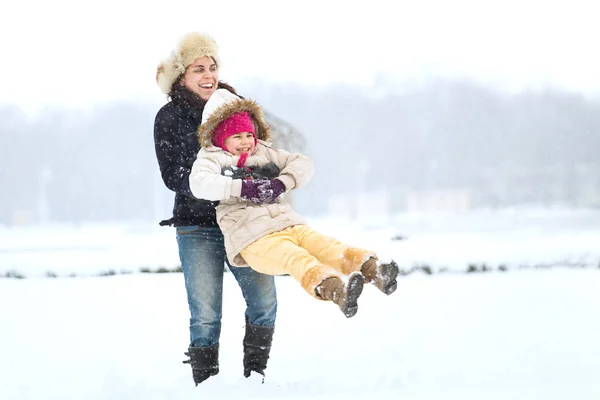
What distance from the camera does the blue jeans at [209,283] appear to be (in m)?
3.14

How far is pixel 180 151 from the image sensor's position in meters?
3.01

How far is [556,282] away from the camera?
745 cm

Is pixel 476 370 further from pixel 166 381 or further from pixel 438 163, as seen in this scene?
pixel 438 163

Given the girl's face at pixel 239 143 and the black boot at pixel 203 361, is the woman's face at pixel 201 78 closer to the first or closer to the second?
the girl's face at pixel 239 143

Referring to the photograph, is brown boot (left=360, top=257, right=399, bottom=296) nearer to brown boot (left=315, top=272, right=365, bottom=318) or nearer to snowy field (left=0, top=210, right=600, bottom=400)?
brown boot (left=315, top=272, right=365, bottom=318)

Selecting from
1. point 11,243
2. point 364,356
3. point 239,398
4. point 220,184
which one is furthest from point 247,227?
point 11,243

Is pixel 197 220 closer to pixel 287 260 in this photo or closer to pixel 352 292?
pixel 287 260

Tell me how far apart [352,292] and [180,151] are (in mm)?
1163

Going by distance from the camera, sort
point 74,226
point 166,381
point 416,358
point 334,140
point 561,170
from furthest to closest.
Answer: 1. point 561,170
2. point 334,140
3. point 74,226
4. point 416,358
5. point 166,381

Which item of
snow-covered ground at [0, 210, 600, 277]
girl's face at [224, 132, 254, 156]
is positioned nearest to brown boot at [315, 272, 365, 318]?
girl's face at [224, 132, 254, 156]

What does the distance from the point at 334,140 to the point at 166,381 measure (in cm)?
732

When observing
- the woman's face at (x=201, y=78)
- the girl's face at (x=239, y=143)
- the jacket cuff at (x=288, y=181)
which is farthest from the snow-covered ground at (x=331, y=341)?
the woman's face at (x=201, y=78)

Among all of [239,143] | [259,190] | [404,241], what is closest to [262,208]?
[259,190]

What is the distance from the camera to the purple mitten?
2676 mm
